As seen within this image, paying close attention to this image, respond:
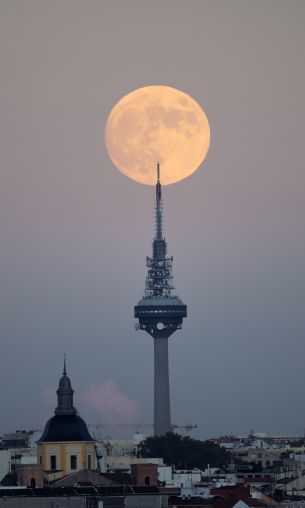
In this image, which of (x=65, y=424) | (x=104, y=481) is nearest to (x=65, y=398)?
(x=65, y=424)

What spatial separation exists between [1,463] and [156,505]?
5328cm

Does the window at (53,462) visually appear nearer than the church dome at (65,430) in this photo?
Yes

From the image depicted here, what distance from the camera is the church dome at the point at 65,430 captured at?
555 ft

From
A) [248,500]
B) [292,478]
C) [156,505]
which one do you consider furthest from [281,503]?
[292,478]

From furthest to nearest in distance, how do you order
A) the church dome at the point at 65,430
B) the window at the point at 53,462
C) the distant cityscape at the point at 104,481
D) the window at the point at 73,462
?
the church dome at the point at 65,430 → the window at the point at 53,462 → the window at the point at 73,462 → the distant cityscape at the point at 104,481

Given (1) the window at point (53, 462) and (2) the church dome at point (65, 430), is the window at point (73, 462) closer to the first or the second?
(1) the window at point (53, 462)

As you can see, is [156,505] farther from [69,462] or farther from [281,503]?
[69,462]

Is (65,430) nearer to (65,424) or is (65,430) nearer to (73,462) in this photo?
(65,424)

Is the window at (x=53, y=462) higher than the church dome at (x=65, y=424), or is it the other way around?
the church dome at (x=65, y=424)

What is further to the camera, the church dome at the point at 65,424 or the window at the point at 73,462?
the church dome at the point at 65,424

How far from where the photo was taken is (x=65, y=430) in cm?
17025

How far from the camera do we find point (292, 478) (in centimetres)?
16088

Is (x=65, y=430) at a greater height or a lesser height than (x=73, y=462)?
greater

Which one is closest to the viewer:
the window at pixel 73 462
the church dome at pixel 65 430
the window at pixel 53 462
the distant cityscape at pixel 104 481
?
the distant cityscape at pixel 104 481
